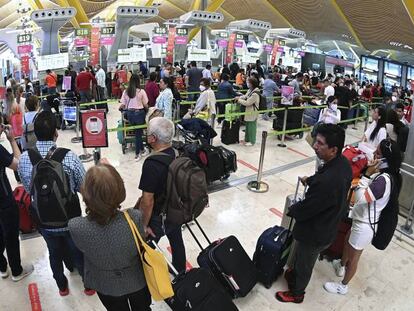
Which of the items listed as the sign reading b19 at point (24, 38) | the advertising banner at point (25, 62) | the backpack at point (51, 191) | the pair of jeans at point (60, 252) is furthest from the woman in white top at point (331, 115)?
the sign reading b19 at point (24, 38)

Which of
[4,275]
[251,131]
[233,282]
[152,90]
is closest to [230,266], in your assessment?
[233,282]

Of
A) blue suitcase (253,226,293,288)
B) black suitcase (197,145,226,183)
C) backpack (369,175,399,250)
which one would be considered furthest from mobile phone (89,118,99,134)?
backpack (369,175,399,250)

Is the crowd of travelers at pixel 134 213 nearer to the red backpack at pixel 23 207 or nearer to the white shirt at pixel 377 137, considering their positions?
the red backpack at pixel 23 207

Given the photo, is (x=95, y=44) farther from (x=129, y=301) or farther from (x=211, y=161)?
(x=129, y=301)

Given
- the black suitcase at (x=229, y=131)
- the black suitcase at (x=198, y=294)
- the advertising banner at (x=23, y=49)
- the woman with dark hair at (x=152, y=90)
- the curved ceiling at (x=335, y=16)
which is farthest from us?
the curved ceiling at (x=335, y=16)

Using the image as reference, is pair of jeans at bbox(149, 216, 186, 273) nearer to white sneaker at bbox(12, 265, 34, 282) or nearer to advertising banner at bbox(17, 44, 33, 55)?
white sneaker at bbox(12, 265, 34, 282)

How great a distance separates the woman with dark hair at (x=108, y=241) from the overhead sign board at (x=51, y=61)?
34.9ft

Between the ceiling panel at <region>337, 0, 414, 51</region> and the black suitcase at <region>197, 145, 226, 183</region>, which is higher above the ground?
the ceiling panel at <region>337, 0, 414, 51</region>

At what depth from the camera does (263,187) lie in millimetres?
5984

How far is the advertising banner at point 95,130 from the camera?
4.87 meters

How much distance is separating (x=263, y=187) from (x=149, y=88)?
12.2 ft

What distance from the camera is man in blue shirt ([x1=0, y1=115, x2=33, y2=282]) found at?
9.65ft

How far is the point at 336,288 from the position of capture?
3.58 m

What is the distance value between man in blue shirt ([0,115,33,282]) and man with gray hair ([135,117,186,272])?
1.18 m
